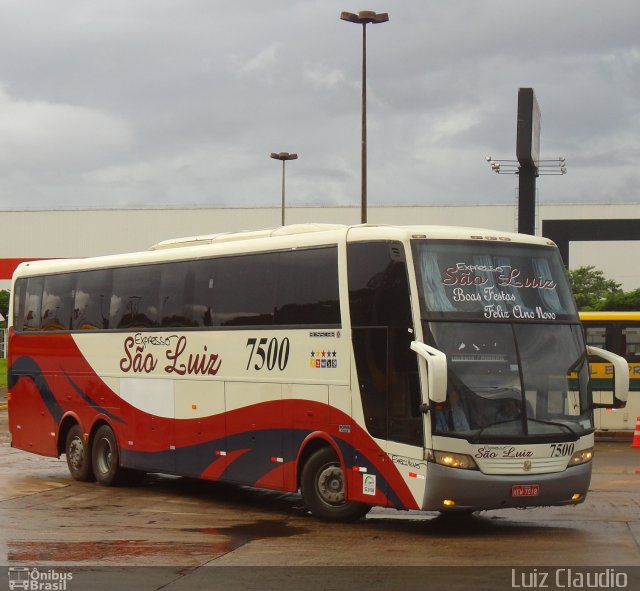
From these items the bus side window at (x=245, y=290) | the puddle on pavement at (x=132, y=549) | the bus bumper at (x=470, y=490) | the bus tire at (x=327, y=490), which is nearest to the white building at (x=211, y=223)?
the bus side window at (x=245, y=290)

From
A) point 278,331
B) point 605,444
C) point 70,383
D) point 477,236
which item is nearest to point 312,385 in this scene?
point 278,331

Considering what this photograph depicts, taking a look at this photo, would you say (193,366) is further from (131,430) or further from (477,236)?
(477,236)

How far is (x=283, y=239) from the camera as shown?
53.4 ft

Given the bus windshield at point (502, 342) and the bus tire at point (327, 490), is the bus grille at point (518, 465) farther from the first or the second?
the bus tire at point (327, 490)

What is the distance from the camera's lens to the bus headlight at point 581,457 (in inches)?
554

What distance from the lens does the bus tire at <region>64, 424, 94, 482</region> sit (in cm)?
2020

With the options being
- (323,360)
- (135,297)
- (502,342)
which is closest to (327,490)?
(323,360)

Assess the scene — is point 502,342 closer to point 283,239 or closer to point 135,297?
point 283,239

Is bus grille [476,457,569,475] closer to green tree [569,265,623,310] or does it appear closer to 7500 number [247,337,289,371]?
7500 number [247,337,289,371]

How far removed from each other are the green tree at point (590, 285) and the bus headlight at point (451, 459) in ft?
234

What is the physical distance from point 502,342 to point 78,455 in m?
9.05

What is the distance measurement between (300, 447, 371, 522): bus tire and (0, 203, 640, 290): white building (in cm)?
7515

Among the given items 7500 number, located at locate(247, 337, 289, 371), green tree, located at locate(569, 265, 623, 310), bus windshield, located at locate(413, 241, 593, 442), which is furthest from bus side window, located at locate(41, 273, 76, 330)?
green tree, located at locate(569, 265, 623, 310)

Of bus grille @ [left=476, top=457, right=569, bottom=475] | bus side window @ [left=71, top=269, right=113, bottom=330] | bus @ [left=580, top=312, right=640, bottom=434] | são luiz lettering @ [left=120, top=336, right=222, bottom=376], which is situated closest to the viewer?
bus grille @ [left=476, top=457, right=569, bottom=475]
